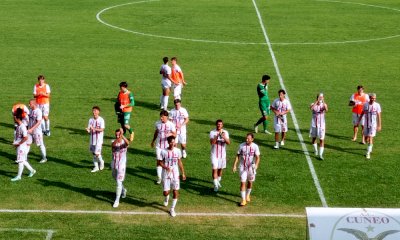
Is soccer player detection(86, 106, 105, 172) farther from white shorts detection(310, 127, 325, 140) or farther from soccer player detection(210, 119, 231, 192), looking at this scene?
white shorts detection(310, 127, 325, 140)

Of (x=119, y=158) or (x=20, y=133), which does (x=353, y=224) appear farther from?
(x=20, y=133)

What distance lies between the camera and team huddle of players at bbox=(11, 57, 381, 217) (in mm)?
16906

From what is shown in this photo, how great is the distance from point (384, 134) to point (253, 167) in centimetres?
750

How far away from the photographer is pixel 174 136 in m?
17.1

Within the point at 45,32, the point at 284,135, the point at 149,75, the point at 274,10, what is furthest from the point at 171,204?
the point at 274,10

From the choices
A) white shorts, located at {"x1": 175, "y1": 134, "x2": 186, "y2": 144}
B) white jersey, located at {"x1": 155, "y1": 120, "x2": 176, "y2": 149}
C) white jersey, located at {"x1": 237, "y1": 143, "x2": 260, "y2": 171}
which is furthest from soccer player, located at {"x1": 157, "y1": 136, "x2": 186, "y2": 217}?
white shorts, located at {"x1": 175, "y1": 134, "x2": 186, "y2": 144}

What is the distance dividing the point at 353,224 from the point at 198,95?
17.5 metres

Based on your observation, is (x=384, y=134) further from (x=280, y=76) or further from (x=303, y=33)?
(x=303, y=33)

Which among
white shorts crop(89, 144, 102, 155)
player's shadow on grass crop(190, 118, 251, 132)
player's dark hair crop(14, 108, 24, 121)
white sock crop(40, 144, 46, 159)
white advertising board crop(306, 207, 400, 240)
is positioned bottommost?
white sock crop(40, 144, 46, 159)

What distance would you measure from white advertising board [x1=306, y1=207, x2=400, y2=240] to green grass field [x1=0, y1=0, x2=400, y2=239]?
→ 562 centimetres

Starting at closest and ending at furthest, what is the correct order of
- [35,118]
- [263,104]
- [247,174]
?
1. [247,174]
2. [35,118]
3. [263,104]

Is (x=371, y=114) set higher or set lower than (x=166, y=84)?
higher

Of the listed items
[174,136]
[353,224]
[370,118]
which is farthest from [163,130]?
[353,224]

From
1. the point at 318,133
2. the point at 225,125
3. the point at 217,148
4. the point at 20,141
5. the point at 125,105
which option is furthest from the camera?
the point at 225,125
